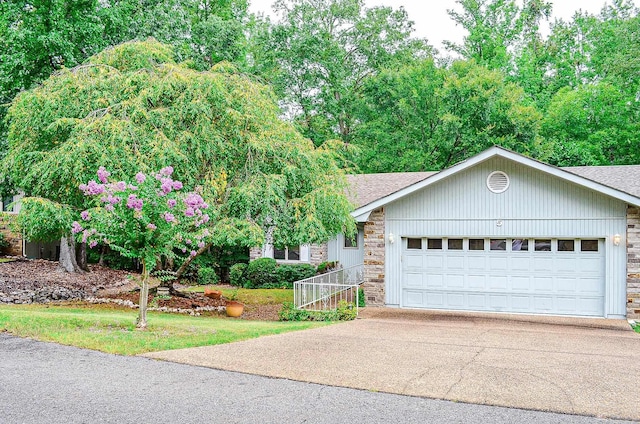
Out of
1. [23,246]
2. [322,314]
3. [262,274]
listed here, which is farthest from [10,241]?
[322,314]

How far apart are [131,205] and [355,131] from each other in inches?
883

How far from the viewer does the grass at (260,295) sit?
16766 millimetres

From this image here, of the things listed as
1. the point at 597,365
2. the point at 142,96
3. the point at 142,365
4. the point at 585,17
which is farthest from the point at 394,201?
the point at 585,17

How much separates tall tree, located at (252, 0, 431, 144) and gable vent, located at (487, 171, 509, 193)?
50.7 feet

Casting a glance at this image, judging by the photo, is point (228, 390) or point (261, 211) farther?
point (261, 211)

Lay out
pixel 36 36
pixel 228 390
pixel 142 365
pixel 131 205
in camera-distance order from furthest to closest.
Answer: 1. pixel 36 36
2. pixel 131 205
3. pixel 142 365
4. pixel 228 390

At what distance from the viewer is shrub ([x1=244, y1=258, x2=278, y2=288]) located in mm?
18797

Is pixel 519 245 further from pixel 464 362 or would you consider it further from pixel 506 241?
pixel 464 362

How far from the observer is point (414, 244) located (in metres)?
14.6

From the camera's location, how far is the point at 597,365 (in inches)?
291

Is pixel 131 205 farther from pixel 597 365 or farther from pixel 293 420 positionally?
pixel 597 365

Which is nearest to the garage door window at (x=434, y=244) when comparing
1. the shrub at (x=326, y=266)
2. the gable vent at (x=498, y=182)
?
the gable vent at (x=498, y=182)

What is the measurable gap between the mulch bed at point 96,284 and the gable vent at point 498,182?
20.1 ft

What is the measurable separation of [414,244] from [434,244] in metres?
0.51
